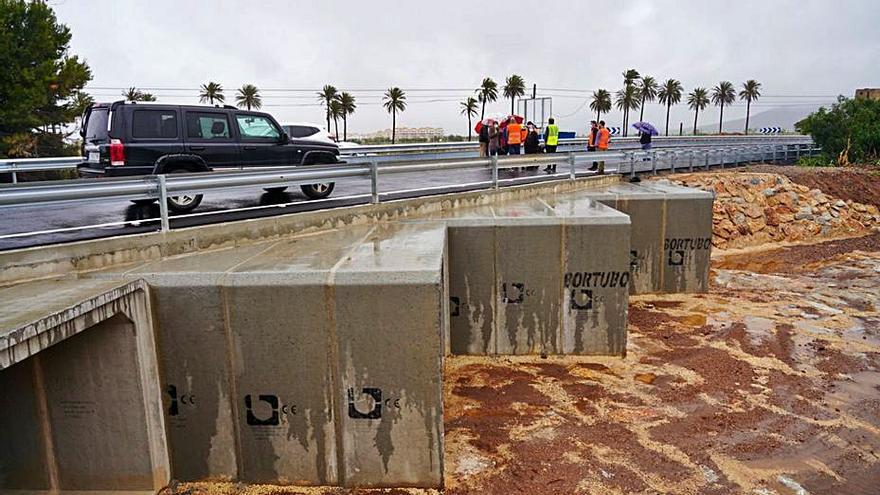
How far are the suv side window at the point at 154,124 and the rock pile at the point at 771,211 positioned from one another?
1722 cm

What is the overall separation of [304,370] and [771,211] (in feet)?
69.1

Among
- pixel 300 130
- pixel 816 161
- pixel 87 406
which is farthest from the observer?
pixel 816 161

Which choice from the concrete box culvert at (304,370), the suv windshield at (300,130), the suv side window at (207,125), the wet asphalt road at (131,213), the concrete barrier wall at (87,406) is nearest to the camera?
the concrete barrier wall at (87,406)

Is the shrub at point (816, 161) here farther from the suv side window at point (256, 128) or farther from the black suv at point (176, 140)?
the black suv at point (176, 140)

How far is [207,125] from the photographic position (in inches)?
394

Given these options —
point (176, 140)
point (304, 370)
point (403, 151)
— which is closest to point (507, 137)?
point (403, 151)

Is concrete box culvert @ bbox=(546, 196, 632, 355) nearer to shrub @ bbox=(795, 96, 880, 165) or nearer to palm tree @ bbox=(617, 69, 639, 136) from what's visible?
shrub @ bbox=(795, 96, 880, 165)

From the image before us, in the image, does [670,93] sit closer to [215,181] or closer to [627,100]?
[627,100]

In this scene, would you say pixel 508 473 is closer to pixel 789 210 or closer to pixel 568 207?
pixel 568 207

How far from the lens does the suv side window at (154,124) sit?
9078 millimetres

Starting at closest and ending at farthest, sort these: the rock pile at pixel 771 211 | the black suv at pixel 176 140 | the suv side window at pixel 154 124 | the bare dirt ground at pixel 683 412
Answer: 1. the bare dirt ground at pixel 683 412
2. the black suv at pixel 176 140
3. the suv side window at pixel 154 124
4. the rock pile at pixel 771 211

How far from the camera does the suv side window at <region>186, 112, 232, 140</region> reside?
383 inches

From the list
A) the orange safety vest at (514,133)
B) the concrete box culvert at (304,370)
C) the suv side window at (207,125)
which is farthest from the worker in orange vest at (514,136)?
the concrete box culvert at (304,370)

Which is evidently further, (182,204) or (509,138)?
(509,138)
